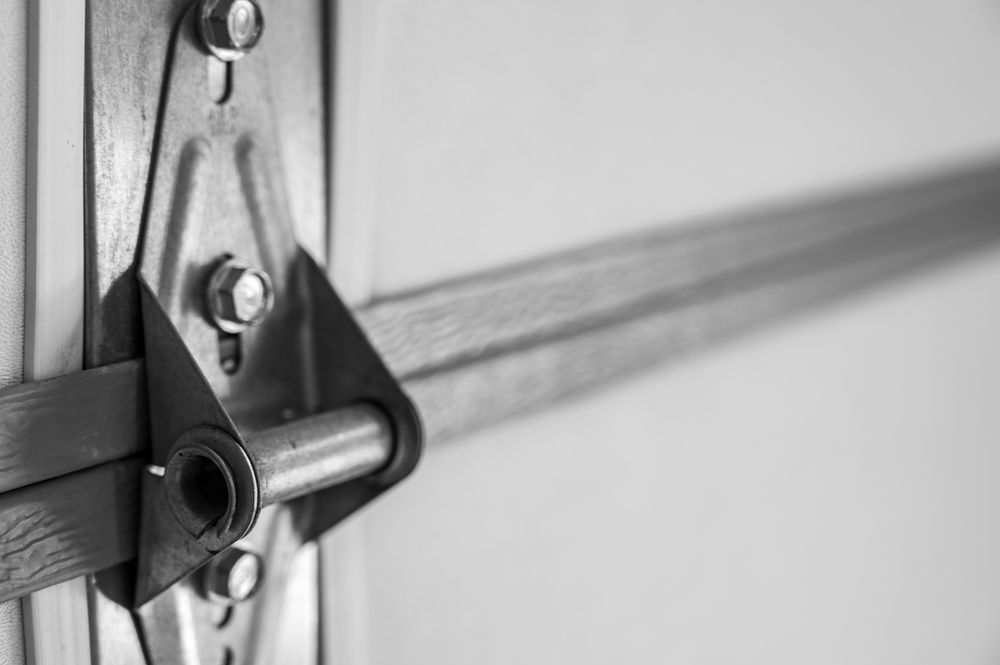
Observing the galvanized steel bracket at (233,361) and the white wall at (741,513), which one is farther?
the white wall at (741,513)

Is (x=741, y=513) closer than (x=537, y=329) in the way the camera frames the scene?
No

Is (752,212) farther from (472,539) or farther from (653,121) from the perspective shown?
(472,539)

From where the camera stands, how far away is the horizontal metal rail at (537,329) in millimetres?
383

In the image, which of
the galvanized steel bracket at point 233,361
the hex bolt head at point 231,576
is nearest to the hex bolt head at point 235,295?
the galvanized steel bracket at point 233,361

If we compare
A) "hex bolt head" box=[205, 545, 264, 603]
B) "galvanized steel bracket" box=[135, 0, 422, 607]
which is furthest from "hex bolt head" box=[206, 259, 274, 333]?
"hex bolt head" box=[205, 545, 264, 603]

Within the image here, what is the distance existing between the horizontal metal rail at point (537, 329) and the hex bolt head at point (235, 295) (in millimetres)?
46

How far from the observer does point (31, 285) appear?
0.39m

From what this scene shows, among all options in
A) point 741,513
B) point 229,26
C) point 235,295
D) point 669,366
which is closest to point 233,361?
point 235,295

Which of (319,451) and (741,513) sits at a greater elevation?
(319,451)

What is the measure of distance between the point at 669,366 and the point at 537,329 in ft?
0.62

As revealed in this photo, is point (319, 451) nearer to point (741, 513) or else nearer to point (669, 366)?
point (669, 366)

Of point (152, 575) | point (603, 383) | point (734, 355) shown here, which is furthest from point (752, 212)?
point (152, 575)

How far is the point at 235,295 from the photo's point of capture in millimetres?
442

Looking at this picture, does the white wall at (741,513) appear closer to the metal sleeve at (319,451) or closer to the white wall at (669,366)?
the white wall at (669,366)
